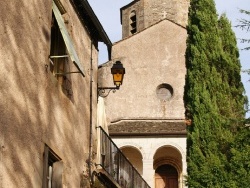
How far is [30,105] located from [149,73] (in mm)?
22756

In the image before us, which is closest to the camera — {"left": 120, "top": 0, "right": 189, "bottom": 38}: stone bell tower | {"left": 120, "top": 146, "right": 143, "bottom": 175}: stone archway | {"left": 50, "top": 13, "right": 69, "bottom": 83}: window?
{"left": 50, "top": 13, "right": 69, "bottom": 83}: window

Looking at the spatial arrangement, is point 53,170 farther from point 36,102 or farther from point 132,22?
point 132,22

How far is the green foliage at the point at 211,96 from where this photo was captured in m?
15.8

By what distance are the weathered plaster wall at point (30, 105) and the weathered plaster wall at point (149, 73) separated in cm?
1870

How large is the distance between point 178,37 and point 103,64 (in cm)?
405

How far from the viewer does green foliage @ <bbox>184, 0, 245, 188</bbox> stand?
15.8 meters

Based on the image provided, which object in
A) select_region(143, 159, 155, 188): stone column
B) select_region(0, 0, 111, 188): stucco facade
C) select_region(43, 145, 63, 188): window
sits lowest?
select_region(43, 145, 63, 188): window

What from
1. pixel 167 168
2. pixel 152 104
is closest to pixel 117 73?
pixel 167 168

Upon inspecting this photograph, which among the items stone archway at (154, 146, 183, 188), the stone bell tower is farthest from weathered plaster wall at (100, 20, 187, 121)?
the stone bell tower

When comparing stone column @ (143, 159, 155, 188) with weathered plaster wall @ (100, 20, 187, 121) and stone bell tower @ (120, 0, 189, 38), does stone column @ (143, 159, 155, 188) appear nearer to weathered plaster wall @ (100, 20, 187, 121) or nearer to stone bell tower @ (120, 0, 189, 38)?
weathered plaster wall @ (100, 20, 187, 121)

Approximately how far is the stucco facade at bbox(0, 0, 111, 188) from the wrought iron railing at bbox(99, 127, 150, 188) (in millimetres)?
1305

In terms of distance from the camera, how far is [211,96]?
675 inches

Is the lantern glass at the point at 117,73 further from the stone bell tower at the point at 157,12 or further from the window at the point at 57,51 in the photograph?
the stone bell tower at the point at 157,12

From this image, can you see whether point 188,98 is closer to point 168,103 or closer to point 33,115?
point 33,115
